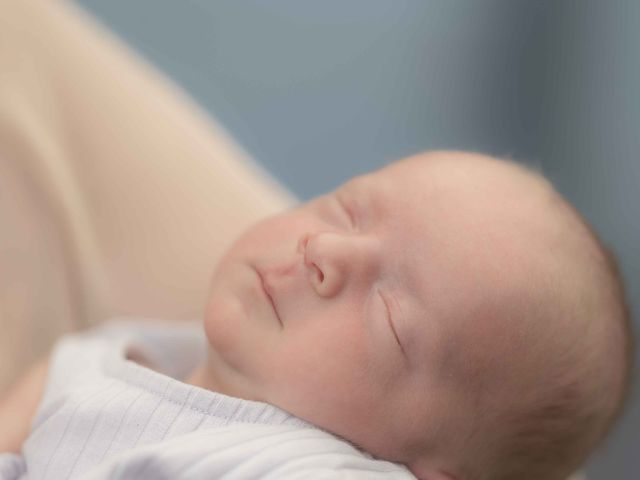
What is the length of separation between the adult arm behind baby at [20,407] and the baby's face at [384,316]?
10.2 inches

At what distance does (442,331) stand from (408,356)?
4 cm

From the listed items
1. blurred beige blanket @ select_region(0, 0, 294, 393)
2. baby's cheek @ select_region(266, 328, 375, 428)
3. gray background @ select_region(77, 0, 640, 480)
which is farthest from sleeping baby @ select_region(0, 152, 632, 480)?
gray background @ select_region(77, 0, 640, 480)

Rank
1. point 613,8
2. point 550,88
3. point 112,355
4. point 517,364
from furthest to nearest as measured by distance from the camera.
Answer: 1. point 550,88
2. point 613,8
3. point 112,355
4. point 517,364

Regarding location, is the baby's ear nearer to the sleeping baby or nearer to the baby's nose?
the sleeping baby

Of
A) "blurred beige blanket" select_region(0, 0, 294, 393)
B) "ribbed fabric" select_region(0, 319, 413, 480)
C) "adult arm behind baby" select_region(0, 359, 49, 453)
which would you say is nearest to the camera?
"ribbed fabric" select_region(0, 319, 413, 480)

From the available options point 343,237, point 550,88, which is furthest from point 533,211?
point 550,88

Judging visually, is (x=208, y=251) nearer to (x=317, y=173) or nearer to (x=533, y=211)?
(x=533, y=211)

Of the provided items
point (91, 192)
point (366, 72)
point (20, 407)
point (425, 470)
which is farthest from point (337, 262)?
point (366, 72)

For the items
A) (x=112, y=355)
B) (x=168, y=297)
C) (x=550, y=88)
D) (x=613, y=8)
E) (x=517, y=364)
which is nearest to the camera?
(x=517, y=364)

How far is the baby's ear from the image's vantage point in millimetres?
909

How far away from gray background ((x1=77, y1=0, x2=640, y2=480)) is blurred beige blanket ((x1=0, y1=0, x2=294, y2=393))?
707mm

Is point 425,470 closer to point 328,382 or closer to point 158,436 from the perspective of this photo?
point 328,382

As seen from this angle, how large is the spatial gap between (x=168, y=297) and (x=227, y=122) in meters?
0.97

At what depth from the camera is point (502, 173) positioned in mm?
960
